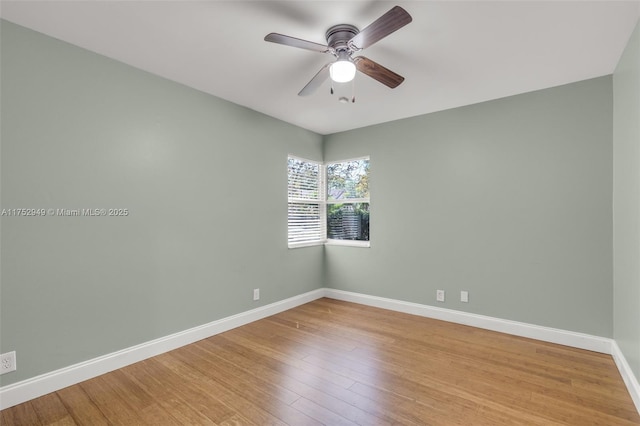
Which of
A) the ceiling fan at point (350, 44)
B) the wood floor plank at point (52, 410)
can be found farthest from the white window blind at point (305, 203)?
the wood floor plank at point (52, 410)

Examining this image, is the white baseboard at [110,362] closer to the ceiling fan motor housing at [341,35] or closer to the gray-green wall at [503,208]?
the gray-green wall at [503,208]

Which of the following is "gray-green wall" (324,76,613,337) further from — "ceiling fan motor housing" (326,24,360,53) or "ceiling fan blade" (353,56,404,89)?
"ceiling fan motor housing" (326,24,360,53)

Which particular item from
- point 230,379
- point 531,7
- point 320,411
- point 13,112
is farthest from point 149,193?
point 531,7

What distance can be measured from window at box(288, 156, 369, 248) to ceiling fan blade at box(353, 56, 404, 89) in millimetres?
2007

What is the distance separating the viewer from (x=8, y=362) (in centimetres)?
202

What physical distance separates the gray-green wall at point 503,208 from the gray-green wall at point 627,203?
0.17 meters

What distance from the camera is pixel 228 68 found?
8.72ft

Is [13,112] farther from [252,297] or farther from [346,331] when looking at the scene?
[346,331]

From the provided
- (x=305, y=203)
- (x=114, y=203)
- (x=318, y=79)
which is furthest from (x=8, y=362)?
(x=305, y=203)

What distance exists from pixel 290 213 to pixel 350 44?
258 centimetres

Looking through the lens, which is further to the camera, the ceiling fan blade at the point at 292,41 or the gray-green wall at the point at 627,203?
the gray-green wall at the point at 627,203

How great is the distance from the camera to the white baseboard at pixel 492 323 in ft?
9.34

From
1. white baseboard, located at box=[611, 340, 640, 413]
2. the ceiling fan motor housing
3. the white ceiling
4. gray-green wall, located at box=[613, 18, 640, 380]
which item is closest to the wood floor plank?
the white ceiling

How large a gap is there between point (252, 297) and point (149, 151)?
191 cm
